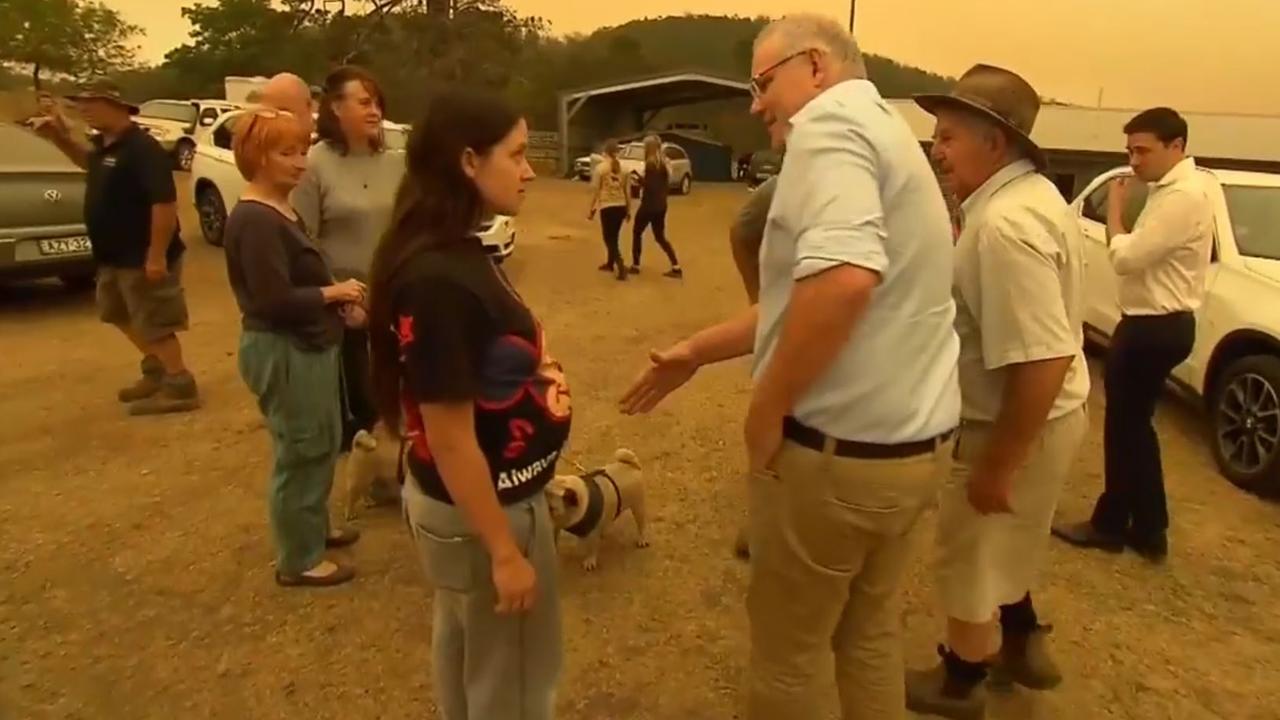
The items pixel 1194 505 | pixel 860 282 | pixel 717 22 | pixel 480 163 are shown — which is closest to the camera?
pixel 860 282

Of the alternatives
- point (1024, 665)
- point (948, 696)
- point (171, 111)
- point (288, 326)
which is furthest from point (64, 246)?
point (171, 111)

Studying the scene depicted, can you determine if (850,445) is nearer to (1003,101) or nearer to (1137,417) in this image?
(1003,101)

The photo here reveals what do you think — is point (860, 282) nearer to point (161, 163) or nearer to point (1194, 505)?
point (1194, 505)

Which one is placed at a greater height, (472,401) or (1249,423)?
(472,401)

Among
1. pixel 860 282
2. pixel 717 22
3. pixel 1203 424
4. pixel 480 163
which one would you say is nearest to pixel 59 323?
pixel 480 163

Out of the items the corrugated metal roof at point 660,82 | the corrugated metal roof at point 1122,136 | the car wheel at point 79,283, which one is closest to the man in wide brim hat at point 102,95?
the car wheel at point 79,283

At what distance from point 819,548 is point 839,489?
153 millimetres

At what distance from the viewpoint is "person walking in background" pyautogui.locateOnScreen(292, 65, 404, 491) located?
379 centimetres

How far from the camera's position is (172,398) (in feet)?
18.9

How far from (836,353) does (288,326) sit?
7.08 feet

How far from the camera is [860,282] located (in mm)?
1706

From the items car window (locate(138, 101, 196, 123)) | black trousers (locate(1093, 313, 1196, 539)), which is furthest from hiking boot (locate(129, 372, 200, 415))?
car window (locate(138, 101, 196, 123))

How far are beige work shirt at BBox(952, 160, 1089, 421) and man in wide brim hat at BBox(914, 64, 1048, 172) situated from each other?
9cm

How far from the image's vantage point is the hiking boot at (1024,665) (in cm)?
310
